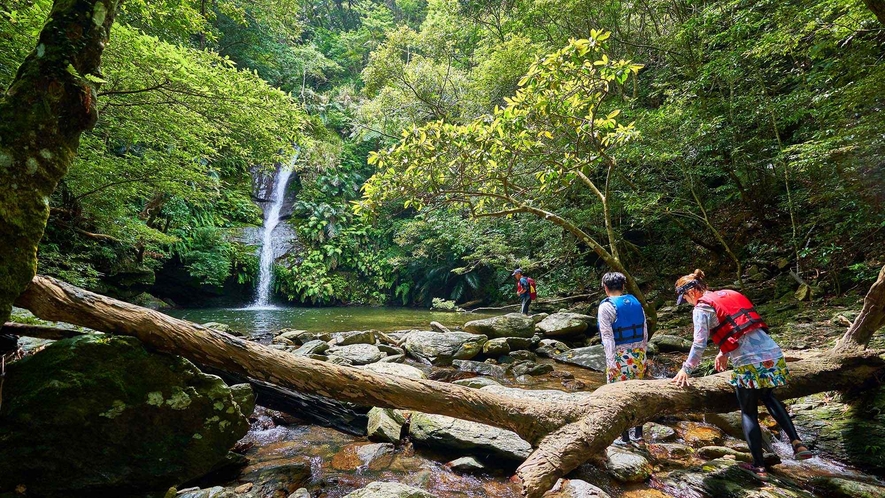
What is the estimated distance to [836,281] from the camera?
25.2ft

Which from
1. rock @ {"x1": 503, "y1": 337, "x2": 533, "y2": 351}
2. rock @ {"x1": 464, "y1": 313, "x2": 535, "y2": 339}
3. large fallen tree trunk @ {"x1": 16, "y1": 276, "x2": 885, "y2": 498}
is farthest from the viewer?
rock @ {"x1": 464, "y1": 313, "x2": 535, "y2": 339}

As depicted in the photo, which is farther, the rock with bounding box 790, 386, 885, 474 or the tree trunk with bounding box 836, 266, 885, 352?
the tree trunk with bounding box 836, 266, 885, 352

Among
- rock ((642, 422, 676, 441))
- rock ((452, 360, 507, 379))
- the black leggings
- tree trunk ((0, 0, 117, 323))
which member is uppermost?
tree trunk ((0, 0, 117, 323))

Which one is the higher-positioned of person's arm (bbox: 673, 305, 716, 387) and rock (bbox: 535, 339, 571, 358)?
person's arm (bbox: 673, 305, 716, 387)

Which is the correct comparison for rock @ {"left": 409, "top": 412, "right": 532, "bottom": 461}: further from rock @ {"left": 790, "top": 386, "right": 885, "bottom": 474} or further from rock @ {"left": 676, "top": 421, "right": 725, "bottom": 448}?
rock @ {"left": 790, "top": 386, "right": 885, "bottom": 474}

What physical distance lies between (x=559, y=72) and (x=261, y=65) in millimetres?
24210

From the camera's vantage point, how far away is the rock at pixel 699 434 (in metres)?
3.74

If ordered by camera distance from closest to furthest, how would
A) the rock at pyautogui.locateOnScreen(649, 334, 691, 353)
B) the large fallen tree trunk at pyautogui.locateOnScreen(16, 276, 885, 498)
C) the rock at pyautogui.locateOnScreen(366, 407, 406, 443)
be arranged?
the large fallen tree trunk at pyautogui.locateOnScreen(16, 276, 885, 498), the rock at pyautogui.locateOnScreen(366, 407, 406, 443), the rock at pyautogui.locateOnScreen(649, 334, 691, 353)

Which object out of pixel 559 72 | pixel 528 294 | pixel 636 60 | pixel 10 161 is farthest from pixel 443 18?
pixel 10 161

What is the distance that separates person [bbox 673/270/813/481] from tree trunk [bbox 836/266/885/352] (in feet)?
4.94

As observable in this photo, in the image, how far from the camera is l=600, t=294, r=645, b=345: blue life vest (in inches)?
152

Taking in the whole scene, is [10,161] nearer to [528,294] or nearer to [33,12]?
[33,12]

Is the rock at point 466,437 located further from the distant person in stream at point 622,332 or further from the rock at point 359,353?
the rock at point 359,353

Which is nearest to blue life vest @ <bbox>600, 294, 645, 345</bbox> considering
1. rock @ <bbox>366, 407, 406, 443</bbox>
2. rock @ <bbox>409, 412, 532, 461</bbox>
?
rock @ <bbox>409, 412, 532, 461</bbox>
